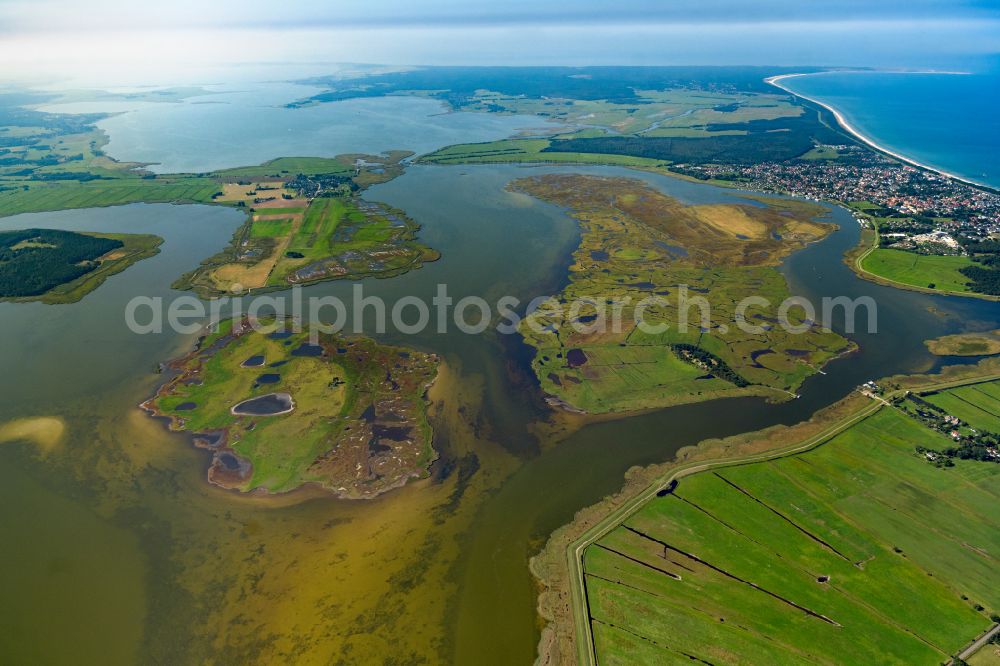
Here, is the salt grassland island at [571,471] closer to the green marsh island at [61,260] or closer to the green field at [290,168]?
the green marsh island at [61,260]

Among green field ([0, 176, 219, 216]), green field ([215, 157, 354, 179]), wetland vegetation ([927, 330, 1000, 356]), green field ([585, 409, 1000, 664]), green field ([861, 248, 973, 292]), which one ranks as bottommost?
green field ([585, 409, 1000, 664])

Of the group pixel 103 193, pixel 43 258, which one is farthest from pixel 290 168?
pixel 43 258

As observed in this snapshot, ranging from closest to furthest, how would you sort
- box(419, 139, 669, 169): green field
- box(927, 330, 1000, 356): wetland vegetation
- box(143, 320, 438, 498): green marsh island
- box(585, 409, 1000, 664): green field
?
box(585, 409, 1000, 664): green field, box(143, 320, 438, 498): green marsh island, box(927, 330, 1000, 356): wetland vegetation, box(419, 139, 669, 169): green field

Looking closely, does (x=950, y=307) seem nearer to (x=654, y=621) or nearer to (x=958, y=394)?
(x=958, y=394)

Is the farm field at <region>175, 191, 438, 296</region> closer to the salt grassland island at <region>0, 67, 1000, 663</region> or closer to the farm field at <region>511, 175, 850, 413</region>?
the salt grassland island at <region>0, 67, 1000, 663</region>

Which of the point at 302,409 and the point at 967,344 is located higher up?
the point at 967,344

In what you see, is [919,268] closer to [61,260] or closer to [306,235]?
[306,235]

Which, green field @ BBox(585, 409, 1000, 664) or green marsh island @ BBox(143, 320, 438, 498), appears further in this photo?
green marsh island @ BBox(143, 320, 438, 498)

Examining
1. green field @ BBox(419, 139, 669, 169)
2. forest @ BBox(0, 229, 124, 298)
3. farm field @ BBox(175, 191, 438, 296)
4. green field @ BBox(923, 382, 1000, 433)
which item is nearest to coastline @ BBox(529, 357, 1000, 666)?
green field @ BBox(923, 382, 1000, 433)
